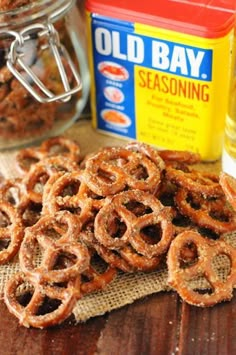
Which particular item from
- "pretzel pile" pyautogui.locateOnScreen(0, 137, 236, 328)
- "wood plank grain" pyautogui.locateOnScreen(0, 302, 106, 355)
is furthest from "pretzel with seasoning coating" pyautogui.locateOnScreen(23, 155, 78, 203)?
"wood plank grain" pyautogui.locateOnScreen(0, 302, 106, 355)

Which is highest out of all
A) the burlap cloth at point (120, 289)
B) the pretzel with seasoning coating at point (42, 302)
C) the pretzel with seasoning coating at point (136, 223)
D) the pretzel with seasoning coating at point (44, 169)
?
the pretzel with seasoning coating at point (136, 223)

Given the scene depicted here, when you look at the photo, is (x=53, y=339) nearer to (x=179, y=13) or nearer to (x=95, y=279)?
(x=95, y=279)

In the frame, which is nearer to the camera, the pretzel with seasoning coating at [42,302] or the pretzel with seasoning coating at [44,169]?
the pretzel with seasoning coating at [42,302]

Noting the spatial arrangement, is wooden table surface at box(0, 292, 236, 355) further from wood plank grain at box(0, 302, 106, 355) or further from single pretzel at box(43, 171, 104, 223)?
single pretzel at box(43, 171, 104, 223)

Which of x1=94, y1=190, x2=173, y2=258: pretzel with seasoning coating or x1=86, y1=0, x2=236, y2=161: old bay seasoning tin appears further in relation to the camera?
x1=86, y1=0, x2=236, y2=161: old bay seasoning tin

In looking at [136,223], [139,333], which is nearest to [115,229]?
[136,223]

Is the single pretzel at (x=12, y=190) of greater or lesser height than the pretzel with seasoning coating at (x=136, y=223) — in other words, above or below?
A: below

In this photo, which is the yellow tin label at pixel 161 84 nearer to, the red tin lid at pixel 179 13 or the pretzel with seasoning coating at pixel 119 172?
the red tin lid at pixel 179 13

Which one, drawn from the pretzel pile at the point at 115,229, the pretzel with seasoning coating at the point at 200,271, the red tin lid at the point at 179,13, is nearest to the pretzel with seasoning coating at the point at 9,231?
the pretzel pile at the point at 115,229
